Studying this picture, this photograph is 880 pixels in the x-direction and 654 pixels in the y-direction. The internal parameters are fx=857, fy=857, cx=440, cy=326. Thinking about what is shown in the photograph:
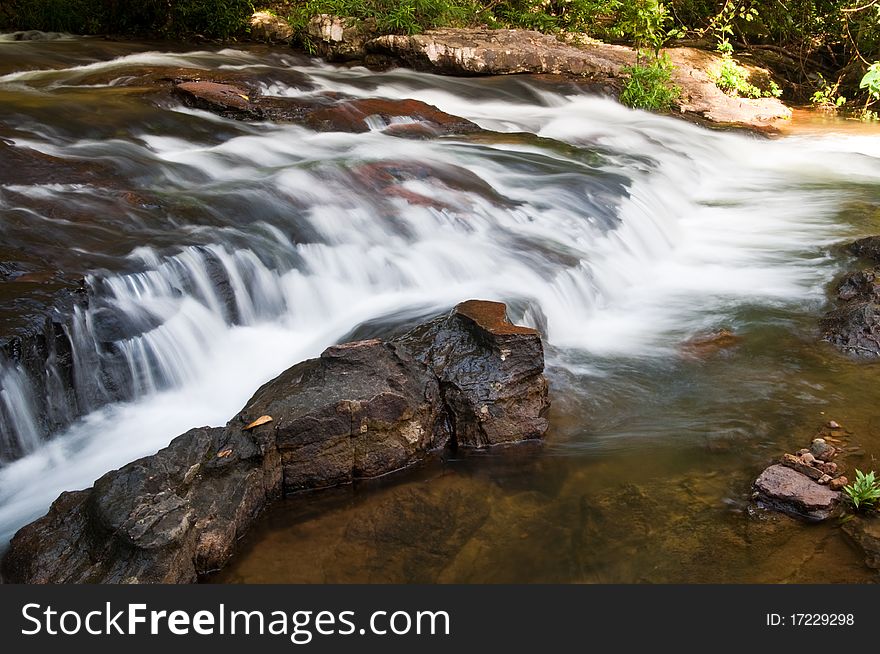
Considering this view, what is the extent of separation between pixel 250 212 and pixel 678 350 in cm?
317

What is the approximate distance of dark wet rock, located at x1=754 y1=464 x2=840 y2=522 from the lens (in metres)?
3.61

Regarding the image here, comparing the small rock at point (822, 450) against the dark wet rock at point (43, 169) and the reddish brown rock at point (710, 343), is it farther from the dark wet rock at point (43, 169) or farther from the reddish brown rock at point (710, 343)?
the dark wet rock at point (43, 169)

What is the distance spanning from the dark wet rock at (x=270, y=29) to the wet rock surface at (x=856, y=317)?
9.82 meters

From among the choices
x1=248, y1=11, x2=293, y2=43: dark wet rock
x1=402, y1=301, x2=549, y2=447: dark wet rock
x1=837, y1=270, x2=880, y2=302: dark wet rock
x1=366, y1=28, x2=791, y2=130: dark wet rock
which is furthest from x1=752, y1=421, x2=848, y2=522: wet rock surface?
x1=248, y1=11, x2=293, y2=43: dark wet rock

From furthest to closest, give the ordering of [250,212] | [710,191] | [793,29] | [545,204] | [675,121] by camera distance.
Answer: [793,29] < [675,121] < [710,191] < [545,204] < [250,212]

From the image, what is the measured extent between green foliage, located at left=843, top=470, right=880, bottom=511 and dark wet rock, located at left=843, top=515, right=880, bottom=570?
2.6 inches

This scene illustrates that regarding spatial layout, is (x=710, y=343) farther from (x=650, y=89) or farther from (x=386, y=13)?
(x=386, y=13)

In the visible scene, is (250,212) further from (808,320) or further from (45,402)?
(808,320)

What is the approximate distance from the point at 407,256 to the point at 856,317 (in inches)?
119

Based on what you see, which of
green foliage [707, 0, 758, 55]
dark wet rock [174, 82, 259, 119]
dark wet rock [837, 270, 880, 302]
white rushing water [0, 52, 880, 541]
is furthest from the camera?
green foliage [707, 0, 758, 55]

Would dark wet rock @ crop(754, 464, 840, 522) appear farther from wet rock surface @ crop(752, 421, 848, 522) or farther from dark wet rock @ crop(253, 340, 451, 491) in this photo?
dark wet rock @ crop(253, 340, 451, 491)

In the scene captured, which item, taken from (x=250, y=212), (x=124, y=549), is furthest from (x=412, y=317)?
(x=124, y=549)

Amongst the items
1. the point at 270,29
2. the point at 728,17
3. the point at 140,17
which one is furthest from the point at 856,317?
the point at 140,17

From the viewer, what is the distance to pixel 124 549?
3180 mm
